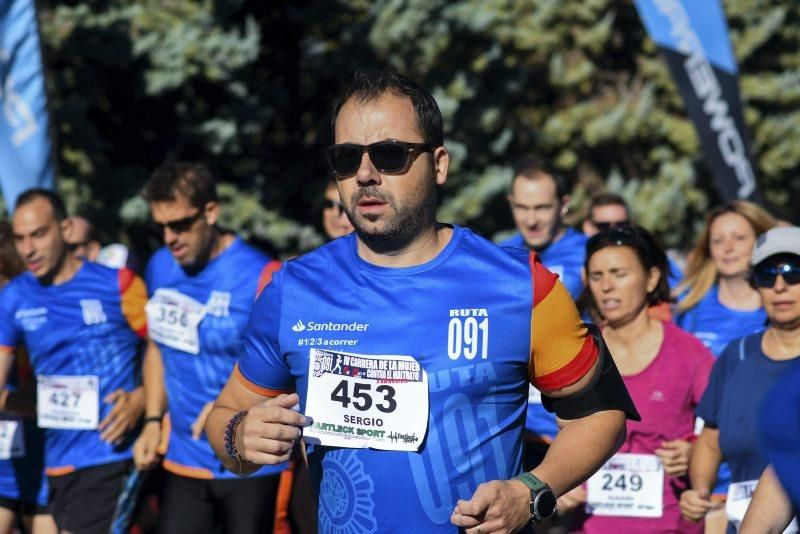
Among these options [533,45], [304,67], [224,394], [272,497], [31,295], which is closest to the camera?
[224,394]

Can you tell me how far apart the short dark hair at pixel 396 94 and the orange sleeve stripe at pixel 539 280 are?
444mm

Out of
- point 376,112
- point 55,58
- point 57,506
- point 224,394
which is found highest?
point 55,58

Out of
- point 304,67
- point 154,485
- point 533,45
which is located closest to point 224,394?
point 154,485

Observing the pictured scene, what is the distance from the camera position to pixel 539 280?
139 inches

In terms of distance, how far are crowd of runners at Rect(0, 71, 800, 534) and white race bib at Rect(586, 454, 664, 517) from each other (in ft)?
0.04

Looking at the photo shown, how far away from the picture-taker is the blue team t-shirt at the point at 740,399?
4.98m

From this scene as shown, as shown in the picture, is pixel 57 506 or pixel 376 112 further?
pixel 57 506

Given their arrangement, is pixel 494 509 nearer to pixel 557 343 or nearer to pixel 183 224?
pixel 557 343

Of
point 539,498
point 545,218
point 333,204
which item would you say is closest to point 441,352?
point 539,498

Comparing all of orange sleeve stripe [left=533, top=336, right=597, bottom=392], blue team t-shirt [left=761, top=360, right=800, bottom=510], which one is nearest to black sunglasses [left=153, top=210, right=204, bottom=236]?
orange sleeve stripe [left=533, top=336, right=597, bottom=392]

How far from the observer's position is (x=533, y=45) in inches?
680

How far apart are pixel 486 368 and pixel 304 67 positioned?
10.9 m

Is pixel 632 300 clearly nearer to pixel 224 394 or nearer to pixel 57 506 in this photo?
pixel 224 394

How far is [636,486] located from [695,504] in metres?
0.39
